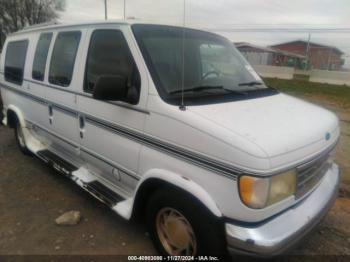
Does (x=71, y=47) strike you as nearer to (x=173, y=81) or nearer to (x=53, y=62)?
(x=53, y=62)

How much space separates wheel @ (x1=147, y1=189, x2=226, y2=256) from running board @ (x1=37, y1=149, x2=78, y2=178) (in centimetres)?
154

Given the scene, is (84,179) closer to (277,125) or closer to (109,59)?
(109,59)

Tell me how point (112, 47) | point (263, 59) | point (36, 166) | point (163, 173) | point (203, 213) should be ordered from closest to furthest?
point (203, 213), point (163, 173), point (112, 47), point (36, 166), point (263, 59)

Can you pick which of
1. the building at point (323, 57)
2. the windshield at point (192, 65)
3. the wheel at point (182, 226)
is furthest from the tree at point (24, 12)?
the wheel at point (182, 226)

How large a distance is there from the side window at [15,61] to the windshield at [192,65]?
2.88m

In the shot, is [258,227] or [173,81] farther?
[173,81]

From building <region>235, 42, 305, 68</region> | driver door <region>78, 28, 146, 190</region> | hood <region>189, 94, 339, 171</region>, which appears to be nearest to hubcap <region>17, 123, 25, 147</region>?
driver door <region>78, 28, 146, 190</region>

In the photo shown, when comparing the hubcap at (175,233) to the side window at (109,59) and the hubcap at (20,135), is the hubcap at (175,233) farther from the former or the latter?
the hubcap at (20,135)

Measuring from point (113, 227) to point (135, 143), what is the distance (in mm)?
1195

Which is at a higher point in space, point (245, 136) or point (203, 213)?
point (245, 136)

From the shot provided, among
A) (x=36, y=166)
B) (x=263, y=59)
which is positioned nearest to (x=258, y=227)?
(x=36, y=166)

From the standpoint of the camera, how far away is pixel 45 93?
14.1ft

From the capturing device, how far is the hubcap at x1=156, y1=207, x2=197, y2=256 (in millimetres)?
2600

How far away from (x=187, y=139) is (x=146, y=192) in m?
0.76
